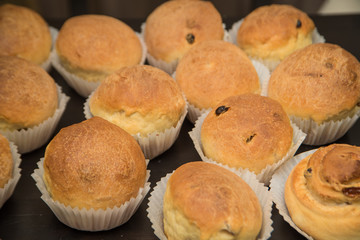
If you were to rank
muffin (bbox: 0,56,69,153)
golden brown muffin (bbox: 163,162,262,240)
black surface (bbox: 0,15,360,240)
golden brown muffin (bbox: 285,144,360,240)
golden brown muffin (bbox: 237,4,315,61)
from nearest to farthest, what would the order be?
golden brown muffin (bbox: 163,162,262,240) < golden brown muffin (bbox: 285,144,360,240) < black surface (bbox: 0,15,360,240) < muffin (bbox: 0,56,69,153) < golden brown muffin (bbox: 237,4,315,61)

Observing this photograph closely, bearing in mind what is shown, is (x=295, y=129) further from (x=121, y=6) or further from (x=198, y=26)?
(x=121, y=6)

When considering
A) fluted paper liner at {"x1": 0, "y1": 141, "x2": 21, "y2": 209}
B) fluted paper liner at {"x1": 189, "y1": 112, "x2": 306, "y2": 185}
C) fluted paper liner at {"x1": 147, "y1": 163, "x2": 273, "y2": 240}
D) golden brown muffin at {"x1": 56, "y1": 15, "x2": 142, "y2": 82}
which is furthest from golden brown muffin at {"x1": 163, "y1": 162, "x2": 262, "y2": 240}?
golden brown muffin at {"x1": 56, "y1": 15, "x2": 142, "y2": 82}

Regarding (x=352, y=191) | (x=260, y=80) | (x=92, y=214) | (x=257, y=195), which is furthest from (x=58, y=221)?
(x=260, y=80)

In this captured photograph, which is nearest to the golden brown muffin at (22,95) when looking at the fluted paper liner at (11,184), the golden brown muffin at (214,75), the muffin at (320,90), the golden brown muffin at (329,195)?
the fluted paper liner at (11,184)

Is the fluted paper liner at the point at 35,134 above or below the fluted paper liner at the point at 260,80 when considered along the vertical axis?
below

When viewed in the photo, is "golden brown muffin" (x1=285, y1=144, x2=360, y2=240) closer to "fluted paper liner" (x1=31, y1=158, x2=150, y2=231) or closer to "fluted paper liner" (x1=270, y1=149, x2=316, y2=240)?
"fluted paper liner" (x1=270, y1=149, x2=316, y2=240)

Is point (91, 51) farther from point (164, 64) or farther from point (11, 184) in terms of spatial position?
point (11, 184)

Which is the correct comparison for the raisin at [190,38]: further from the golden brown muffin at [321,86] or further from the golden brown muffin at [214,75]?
the golden brown muffin at [321,86]
